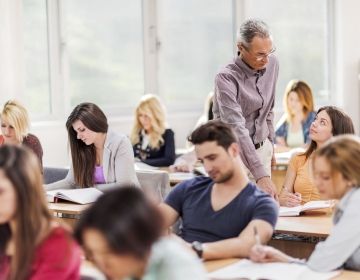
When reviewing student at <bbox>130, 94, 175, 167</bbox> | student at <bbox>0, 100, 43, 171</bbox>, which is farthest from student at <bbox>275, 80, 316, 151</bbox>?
student at <bbox>0, 100, 43, 171</bbox>

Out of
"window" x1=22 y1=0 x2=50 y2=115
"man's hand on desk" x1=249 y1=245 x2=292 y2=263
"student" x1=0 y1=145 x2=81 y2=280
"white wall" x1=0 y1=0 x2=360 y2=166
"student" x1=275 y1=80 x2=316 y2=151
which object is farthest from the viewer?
"student" x1=275 y1=80 x2=316 y2=151

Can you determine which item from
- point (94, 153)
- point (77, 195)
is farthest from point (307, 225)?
point (94, 153)

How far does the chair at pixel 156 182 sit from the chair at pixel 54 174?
1.80 feet

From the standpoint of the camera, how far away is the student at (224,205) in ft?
10.7

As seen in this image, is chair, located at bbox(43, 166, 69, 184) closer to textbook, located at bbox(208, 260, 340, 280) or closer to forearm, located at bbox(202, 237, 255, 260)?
forearm, located at bbox(202, 237, 255, 260)

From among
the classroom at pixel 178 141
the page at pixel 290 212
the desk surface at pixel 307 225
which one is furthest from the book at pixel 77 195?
the desk surface at pixel 307 225

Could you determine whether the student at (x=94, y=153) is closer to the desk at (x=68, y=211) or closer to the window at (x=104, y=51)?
the desk at (x=68, y=211)

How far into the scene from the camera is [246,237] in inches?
128

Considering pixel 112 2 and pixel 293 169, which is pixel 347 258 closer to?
pixel 293 169

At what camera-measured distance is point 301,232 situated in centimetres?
380

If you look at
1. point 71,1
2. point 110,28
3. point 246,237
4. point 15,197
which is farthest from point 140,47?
point 15,197

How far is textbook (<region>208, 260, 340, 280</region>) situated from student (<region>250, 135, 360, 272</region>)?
0.05 metres

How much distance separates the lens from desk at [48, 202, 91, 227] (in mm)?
4629

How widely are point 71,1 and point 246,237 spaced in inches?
190
